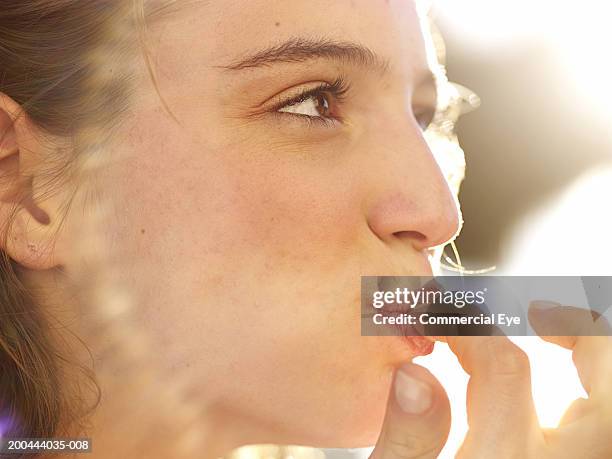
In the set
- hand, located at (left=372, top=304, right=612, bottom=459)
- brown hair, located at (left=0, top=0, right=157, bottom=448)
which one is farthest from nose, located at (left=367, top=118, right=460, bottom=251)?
brown hair, located at (left=0, top=0, right=157, bottom=448)

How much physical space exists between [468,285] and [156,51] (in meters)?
0.50

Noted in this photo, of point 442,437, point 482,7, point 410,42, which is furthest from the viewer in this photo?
point 482,7

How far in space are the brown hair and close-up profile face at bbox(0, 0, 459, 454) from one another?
0.03 m

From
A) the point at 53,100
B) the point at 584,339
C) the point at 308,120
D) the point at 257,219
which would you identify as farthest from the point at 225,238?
the point at 584,339

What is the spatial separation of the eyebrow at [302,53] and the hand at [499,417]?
0.41 metres

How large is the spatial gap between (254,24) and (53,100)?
11.6 inches

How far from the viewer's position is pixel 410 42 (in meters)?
0.97

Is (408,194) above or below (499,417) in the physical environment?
above

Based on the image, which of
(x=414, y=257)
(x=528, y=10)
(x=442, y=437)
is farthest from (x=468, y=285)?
(x=528, y=10)

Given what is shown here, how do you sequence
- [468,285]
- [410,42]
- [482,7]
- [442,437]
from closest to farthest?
[442,437]
[468,285]
[410,42]
[482,7]

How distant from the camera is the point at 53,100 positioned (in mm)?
933

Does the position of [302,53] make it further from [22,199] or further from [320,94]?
[22,199]

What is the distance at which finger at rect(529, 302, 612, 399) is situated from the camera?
0.67m

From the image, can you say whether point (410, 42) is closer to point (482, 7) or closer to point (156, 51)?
point (482, 7)
